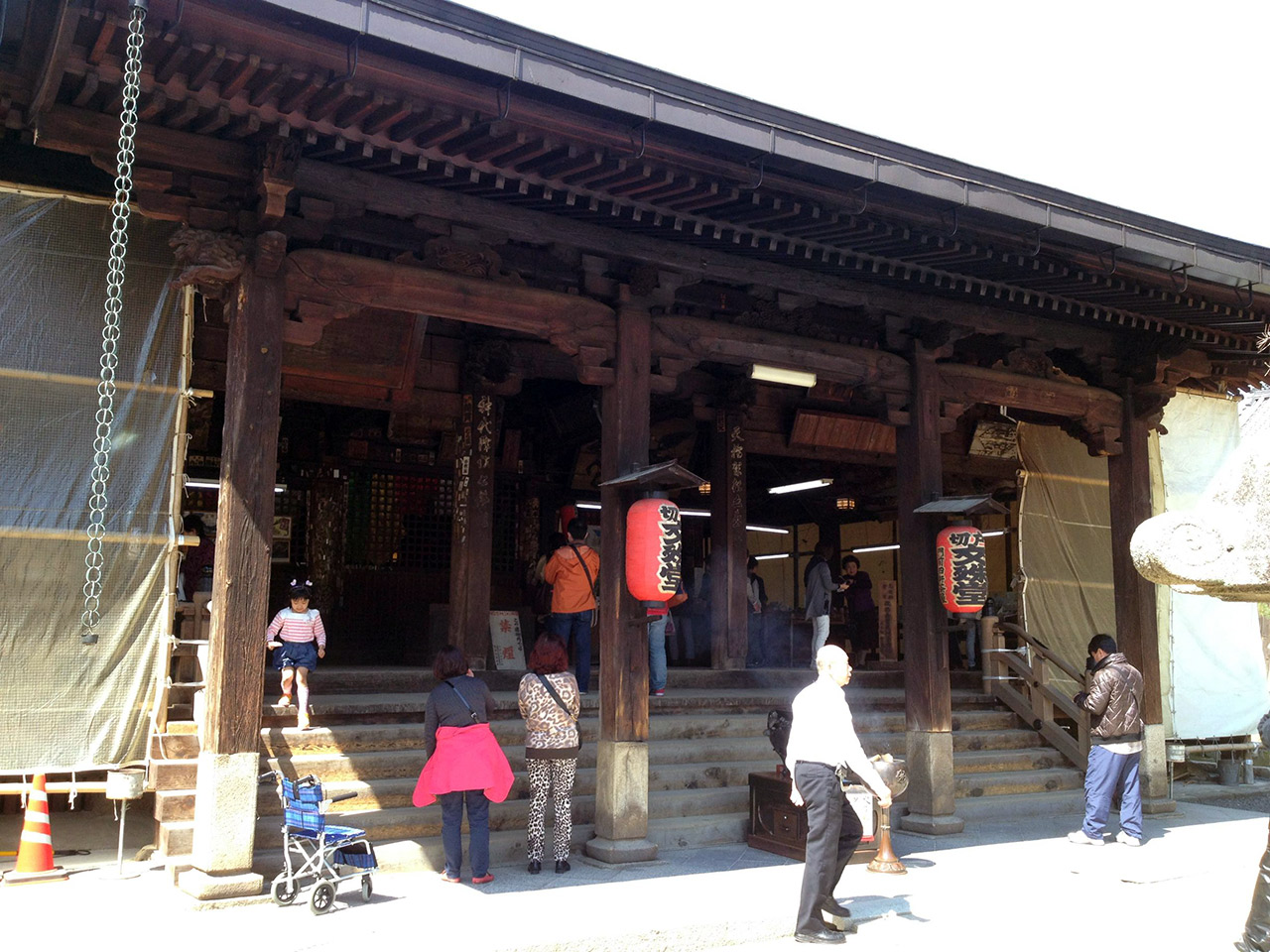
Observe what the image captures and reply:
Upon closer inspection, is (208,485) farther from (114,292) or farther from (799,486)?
(799,486)

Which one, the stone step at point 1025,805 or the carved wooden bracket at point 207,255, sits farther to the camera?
the stone step at point 1025,805

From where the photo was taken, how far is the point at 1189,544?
4.38 m

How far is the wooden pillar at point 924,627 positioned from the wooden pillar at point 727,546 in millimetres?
3113

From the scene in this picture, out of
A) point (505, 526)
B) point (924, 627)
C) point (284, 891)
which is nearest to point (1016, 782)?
point (924, 627)

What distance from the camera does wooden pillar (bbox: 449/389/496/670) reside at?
11516 millimetres

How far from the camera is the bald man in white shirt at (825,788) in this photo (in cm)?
640

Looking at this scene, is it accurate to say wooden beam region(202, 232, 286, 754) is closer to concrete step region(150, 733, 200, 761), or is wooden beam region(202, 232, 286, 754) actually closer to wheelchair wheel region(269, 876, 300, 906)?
concrete step region(150, 733, 200, 761)

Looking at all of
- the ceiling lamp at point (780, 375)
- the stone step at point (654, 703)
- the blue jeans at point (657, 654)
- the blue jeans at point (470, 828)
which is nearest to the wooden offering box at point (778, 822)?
the blue jeans at point (657, 654)

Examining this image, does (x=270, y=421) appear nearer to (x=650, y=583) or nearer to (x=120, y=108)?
(x=120, y=108)

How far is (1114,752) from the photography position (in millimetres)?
9375

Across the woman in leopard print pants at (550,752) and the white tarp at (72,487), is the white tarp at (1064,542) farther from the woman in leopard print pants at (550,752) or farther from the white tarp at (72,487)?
the white tarp at (72,487)

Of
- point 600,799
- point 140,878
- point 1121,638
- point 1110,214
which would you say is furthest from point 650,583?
point 1121,638

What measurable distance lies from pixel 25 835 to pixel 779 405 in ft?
33.4

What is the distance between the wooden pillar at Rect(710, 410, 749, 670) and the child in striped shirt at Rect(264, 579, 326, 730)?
5.52 meters
